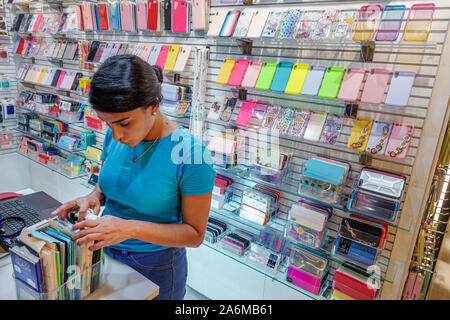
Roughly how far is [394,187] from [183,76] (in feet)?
6.74

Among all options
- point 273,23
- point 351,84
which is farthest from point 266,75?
point 351,84

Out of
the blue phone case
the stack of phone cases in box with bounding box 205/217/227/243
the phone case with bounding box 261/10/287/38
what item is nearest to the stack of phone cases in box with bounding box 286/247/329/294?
the stack of phone cases in box with bounding box 205/217/227/243

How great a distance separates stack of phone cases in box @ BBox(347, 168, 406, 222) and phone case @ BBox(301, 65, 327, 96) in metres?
0.62

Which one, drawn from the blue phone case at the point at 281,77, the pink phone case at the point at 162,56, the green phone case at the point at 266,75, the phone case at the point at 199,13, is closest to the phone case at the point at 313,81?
the blue phone case at the point at 281,77

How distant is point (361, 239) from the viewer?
1.90 metres

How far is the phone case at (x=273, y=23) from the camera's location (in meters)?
2.09

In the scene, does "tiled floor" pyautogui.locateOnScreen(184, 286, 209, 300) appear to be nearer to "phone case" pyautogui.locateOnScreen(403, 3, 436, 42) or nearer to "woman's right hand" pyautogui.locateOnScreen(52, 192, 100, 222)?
"woman's right hand" pyautogui.locateOnScreen(52, 192, 100, 222)

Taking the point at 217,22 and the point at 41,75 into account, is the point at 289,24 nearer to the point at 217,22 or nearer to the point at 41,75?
the point at 217,22

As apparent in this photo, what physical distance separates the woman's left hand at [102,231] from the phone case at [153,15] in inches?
91.1

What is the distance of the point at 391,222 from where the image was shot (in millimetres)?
1869

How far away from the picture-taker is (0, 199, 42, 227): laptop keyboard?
1749 millimetres

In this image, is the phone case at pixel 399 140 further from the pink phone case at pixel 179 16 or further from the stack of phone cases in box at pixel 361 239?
the pink phone case at pixel 179 16
